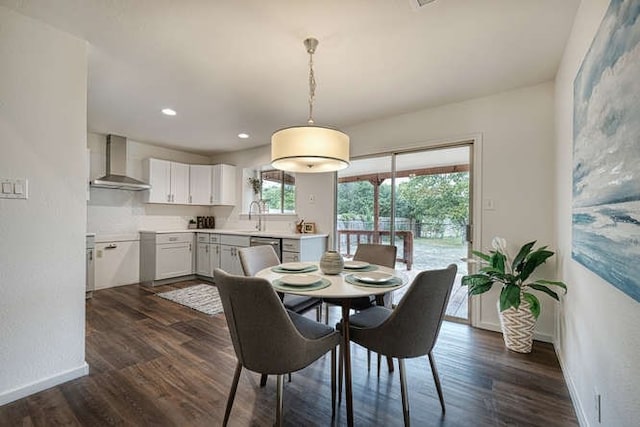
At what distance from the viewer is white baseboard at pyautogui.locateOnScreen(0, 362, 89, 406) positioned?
176cm

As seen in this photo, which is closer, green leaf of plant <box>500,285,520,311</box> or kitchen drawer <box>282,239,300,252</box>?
green leaf of plant <box>500,285,520,311</box>

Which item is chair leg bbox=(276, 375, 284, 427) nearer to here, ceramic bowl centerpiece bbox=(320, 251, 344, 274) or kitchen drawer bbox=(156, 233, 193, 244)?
ceramic bowl centerpiece bbox=(320, 251, 344, 274)

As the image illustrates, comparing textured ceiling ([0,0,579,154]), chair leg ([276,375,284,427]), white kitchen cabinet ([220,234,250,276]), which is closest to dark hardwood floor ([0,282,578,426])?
chair leg ([276,375,284,427])

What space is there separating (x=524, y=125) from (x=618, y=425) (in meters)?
2.46

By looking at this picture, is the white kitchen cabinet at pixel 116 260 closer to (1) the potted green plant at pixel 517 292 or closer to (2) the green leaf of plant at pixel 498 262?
(1) the potted green plant at pixel 517 292

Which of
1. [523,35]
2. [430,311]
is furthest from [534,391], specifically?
[523,35]

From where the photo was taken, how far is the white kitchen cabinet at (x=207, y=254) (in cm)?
482

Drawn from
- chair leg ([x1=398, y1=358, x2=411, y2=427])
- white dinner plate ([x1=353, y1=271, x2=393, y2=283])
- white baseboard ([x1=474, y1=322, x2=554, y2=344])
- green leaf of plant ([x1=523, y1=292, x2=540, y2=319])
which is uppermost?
white dinner plate ([x1=353, y1=271, x2=393, y2=283])

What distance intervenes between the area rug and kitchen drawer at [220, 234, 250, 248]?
2.40 ft

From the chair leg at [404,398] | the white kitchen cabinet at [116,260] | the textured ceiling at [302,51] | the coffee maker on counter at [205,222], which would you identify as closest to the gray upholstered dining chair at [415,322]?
the chair leg at [404,398]

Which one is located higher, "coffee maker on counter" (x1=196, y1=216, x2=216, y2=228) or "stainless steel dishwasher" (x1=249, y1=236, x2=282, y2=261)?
"coffee maker on counter" (x1=196, y1=216, x2=216, y2=228)

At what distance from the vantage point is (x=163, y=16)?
71.1 inches

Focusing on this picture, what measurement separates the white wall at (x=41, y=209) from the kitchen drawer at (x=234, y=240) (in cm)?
241

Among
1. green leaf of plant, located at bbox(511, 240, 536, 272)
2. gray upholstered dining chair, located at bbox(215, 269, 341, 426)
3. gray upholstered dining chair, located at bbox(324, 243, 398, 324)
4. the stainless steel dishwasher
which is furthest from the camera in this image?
the stainless steel dishwasher
